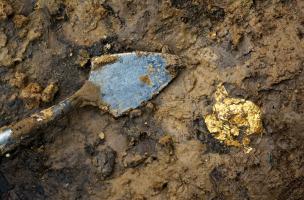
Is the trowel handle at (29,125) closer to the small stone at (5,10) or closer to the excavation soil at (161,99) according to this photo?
the excavation soil at (161,99)

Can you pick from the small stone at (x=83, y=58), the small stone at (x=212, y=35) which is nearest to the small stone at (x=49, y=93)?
the small stone at (x=83, y=58)

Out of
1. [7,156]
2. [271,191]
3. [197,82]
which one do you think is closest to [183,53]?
[197,82]

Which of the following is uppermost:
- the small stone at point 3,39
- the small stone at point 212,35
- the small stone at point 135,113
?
the small stone at point 3,39

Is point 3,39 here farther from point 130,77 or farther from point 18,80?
point 130,77

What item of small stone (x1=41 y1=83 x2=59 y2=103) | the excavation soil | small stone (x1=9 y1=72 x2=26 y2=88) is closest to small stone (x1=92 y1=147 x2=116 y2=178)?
the excavation soil

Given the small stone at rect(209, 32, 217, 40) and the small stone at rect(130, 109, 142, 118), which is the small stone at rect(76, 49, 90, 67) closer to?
the small stone at rect(130, 109, 142, 118)

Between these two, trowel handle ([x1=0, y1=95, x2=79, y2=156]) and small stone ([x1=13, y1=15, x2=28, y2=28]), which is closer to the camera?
trowel handle ([x1=0, y1=95, x2=79, y2=156])
